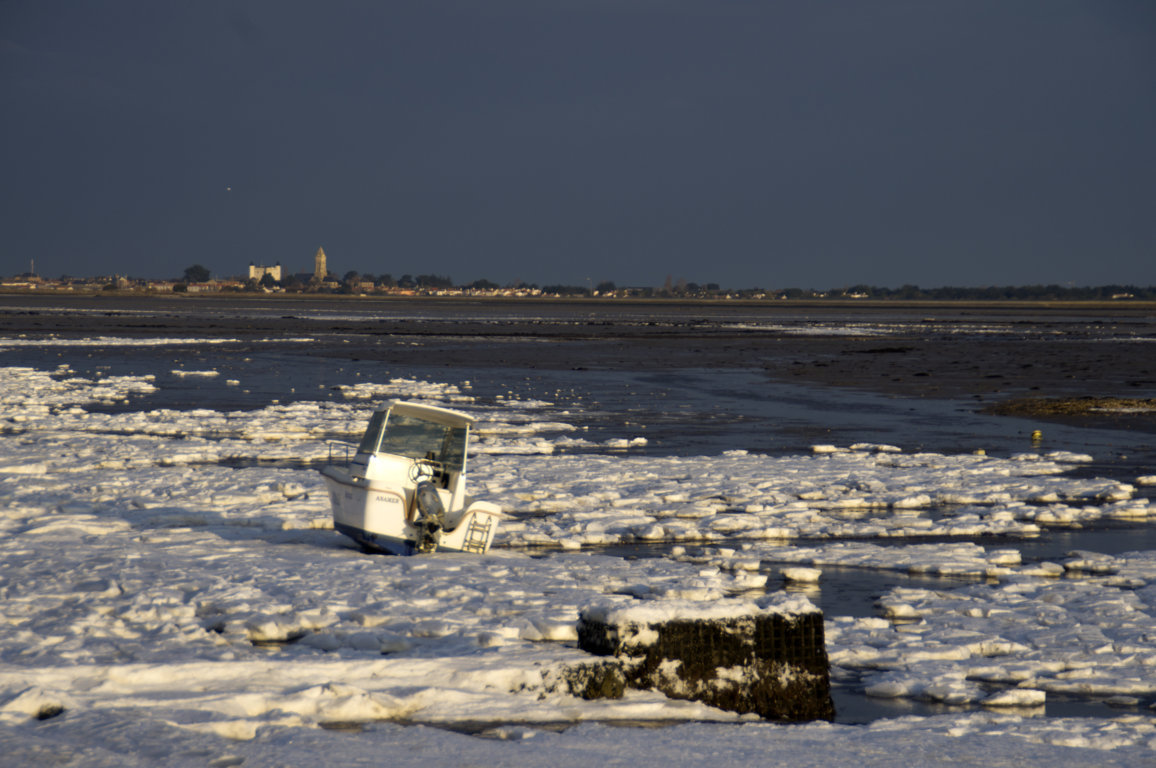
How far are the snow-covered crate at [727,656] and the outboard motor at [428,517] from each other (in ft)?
15.3

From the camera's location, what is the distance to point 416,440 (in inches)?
513

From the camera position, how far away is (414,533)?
1241 centimetres

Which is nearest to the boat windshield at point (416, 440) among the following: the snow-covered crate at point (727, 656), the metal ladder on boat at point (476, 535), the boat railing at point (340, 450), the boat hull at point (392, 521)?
the boat hull at point (392, 521)

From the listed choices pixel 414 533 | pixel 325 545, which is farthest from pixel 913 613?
pixel 325 545

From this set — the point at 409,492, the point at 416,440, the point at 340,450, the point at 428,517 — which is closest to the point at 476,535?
the point at 428,517

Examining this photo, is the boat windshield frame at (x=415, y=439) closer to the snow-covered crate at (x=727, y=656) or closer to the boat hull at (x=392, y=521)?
the boat hull at (x=392, y=521)

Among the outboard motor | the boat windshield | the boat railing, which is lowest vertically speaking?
the boat railing

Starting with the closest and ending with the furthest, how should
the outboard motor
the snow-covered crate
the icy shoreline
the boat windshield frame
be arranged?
1. the icy shoreline
2. the snow-covered crate
3. the outboard motor
4. the boat windshield frame

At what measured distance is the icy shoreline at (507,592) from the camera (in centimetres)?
744

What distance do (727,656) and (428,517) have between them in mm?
5253

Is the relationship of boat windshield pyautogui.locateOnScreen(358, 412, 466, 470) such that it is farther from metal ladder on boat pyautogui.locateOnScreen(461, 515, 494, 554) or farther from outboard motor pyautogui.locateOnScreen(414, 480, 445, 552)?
metal ladder on boat pyautogui.locateOnScreen(461, 515, 494, 554)

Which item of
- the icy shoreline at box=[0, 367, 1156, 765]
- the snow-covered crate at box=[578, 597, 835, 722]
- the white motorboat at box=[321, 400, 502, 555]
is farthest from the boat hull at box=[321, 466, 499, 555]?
the snow-covered crate at box=[578, 597, 835, 722]

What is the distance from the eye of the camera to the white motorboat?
1227 cm

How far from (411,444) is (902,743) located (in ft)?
23.8
